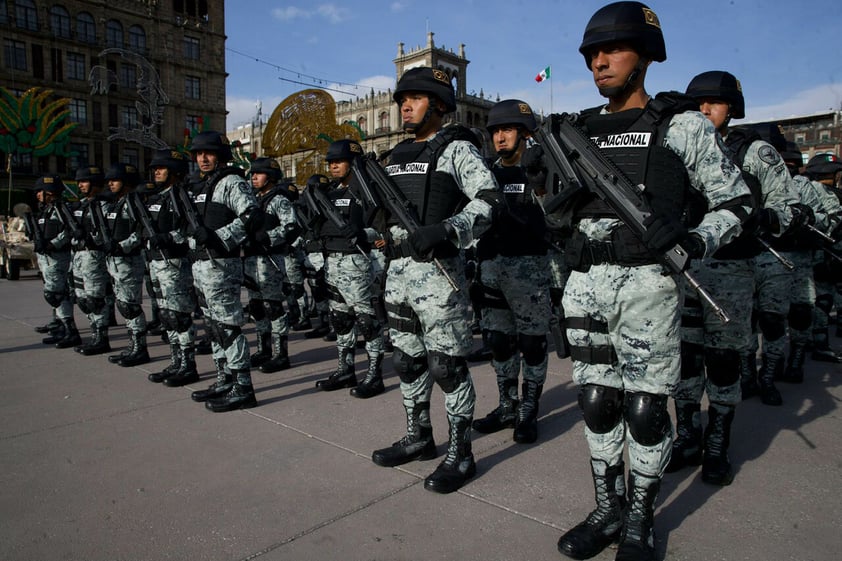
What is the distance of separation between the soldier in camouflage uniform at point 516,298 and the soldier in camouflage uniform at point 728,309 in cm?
99

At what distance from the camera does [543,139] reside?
9.39 ft

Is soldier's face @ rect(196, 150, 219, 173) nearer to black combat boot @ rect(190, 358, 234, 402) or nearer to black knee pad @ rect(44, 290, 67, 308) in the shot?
black combat boot @ rect(190, 358, 234, 402)

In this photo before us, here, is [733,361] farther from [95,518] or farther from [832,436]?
[95,518]

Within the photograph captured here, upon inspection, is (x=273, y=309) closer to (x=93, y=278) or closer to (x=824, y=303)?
(x=93, y=278)

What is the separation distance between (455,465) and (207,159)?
3.45 metres

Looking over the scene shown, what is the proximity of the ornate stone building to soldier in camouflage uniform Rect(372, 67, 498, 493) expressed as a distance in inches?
1584

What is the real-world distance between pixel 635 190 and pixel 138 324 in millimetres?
5721

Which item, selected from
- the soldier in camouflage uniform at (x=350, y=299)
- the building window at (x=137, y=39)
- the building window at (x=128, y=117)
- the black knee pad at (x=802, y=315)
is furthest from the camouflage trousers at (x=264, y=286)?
the building window at (x=137, y=39)

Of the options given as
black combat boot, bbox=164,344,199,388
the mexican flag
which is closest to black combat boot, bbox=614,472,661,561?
black combat boot, bbox=164,344,199,388

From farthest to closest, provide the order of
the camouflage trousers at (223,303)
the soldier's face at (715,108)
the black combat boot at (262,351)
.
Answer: the black combat boot at (262,351) < the camouflage trousers at (223,303) < the soldier's face at (715,108)

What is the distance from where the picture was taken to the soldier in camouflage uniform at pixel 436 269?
331cm

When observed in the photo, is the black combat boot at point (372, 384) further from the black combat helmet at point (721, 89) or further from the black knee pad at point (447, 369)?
the black combat helmet at point (721, 89)

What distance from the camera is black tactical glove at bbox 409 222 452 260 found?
302 centimetres

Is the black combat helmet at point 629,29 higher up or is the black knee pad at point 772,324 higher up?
the black combat helmet at point 629,29
